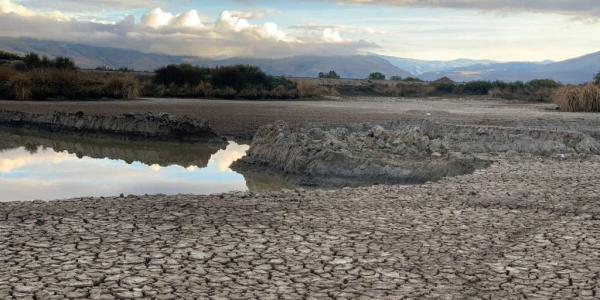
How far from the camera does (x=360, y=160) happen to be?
15656 millimetres

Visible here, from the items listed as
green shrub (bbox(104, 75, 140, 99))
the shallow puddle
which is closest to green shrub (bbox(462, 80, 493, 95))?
green shrub (bbox(104, 75, 140, 99))

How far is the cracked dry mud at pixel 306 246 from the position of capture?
5.98 metres

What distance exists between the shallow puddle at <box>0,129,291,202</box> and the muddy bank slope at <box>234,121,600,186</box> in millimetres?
870

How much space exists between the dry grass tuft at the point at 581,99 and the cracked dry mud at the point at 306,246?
23880 millimetres

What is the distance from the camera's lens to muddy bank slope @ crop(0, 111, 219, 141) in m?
24.1

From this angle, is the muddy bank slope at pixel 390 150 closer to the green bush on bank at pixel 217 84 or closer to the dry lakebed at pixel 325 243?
the dry lakebed at pixel 325 243

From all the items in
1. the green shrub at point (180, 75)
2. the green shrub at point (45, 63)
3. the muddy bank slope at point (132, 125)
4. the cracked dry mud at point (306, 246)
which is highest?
the green shrub at point (45, 63)

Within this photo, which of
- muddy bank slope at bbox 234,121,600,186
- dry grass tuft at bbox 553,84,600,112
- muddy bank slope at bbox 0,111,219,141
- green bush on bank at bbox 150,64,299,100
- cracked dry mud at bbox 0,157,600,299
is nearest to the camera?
cracked dry mud at bbox 0,157,600,299

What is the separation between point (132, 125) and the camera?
81.8 feet

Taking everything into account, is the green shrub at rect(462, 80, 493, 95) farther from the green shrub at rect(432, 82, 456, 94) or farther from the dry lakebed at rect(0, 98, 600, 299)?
the dry lakebed at rect(0, 98, 600, 299)

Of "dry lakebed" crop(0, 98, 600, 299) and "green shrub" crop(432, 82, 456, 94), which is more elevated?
"green shrub" crop(432, 82, 456, 94)

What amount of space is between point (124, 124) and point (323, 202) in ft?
54.1

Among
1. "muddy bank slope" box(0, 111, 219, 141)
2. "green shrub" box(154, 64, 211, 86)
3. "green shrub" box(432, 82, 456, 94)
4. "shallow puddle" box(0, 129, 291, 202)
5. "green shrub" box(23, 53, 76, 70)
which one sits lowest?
"shallow puddle" box(0, 129, 291, 202)

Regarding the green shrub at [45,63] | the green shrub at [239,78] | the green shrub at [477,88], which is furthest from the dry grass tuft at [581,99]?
the green shrub at [45,63]
